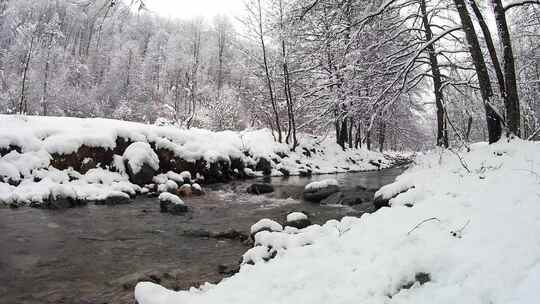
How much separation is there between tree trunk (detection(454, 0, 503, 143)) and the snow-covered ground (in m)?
3.31

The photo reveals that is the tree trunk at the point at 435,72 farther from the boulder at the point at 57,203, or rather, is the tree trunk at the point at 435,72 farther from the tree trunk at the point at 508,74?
the boulder at the point at 57,203

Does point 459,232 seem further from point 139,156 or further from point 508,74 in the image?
point 139,156

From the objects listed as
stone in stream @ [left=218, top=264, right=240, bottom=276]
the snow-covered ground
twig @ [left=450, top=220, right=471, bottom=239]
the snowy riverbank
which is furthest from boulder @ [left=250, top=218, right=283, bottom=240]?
the snowy riverbank

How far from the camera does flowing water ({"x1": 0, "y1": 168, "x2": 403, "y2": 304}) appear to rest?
4473 mm

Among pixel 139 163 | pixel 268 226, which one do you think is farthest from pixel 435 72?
pixel 139 163

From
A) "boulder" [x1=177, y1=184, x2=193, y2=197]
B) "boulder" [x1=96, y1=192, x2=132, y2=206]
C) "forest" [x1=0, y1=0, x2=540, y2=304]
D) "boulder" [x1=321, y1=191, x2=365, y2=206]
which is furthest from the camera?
"boulder" [x1=177, y1=184, x2=193, y2=197]

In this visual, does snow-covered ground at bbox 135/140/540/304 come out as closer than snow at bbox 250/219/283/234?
Yes

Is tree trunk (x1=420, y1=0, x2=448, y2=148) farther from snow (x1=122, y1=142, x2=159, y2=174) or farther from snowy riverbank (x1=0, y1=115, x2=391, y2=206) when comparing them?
snow (x1=122, y1=142, x2=159, y2=174)

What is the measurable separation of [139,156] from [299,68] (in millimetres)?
11940

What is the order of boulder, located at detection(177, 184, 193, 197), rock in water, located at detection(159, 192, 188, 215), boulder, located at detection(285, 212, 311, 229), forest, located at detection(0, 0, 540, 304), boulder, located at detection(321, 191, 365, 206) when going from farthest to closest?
1. boulder, located at detection(177, 184, 193, 197)
2. boulder, located at detection(321, 191, 365, 206)
3. rock in water, located at detection(159, 192, 188, 215)
4. boulder, located at detection(285, 212, 311, 229)
5. forest, located at detection(0, 0, 540, 304)

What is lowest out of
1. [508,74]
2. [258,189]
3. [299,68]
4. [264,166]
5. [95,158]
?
[258,189]

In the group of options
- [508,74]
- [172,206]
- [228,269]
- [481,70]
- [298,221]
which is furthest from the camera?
[172,206]

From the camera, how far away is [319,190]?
36.7 feet

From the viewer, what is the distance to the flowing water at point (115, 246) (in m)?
4.47
